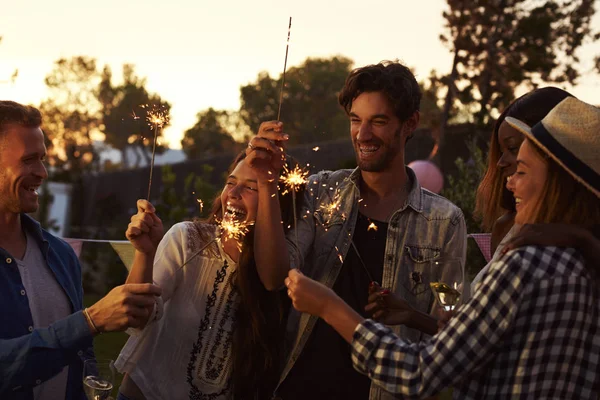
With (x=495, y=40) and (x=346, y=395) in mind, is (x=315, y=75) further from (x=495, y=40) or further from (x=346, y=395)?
(x=346, y=395)

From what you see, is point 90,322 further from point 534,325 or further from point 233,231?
point 534,325

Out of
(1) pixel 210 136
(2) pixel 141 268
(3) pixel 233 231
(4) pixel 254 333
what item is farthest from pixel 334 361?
(1) pixel 210 136

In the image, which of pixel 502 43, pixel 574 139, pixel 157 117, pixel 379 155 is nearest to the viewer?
pixel 574 139

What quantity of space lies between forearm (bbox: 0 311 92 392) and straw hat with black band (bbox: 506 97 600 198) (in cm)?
193

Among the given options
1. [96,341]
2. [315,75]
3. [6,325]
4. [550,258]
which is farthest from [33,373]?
[315,75]

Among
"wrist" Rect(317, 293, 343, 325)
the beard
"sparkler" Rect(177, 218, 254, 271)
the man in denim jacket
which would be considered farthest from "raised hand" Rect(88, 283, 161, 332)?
the beard

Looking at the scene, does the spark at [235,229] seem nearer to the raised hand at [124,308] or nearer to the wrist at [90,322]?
the raised hand at [124,308]

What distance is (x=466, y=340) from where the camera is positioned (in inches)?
102

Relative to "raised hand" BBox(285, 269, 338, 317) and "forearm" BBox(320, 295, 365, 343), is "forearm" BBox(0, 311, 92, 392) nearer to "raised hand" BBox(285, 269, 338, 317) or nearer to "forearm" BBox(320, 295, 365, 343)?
"raised hand" BBox(285, 269, 338, 317)

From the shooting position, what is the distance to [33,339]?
3408mm

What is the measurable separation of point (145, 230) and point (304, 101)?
1780 inches

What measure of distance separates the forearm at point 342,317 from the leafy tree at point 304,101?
41.4 metres

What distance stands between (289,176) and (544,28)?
59.6ft

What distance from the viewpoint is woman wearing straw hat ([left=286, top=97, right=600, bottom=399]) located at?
8.46 feet
